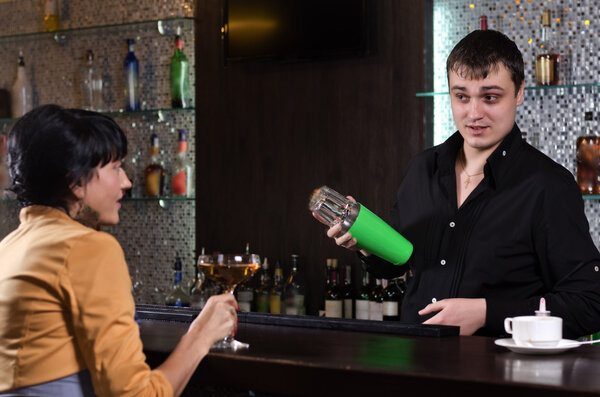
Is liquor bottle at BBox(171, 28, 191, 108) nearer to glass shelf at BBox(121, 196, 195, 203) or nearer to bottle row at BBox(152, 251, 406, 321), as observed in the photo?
glass shelf at BBox(121, 196, 195, 203)

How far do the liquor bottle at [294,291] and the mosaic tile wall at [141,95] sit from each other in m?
0.61

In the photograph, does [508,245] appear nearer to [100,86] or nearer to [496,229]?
[496,229]

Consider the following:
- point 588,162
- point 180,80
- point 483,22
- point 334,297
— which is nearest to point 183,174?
point 180,80

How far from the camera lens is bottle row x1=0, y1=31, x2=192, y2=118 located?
163 inches

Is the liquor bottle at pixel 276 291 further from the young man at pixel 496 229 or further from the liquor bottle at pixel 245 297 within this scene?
the young man at pixel 496 229

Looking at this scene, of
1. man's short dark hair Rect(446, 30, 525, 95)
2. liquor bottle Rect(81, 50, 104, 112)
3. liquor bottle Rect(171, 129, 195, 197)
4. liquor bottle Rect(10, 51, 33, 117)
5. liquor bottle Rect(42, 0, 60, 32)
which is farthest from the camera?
liquor bottle Rect(10, 51, 33, 117)

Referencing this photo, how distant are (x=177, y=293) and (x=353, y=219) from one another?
208 centimetres

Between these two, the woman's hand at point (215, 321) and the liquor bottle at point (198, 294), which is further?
the liquor bottle at point (198, 294)

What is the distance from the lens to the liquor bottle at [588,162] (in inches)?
130

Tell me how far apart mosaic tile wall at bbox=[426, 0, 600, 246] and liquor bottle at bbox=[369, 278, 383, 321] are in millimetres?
696

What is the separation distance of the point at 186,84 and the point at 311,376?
2762 millimetres

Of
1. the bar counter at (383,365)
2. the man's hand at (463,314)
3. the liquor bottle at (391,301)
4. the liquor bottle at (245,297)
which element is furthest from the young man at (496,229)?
the liquor bottle at (245,297)

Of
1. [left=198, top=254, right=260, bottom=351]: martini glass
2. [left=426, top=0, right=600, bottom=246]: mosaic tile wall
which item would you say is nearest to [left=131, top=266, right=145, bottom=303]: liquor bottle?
[left=426, top=0, right=600, bottom=246]: mosaic tile wall

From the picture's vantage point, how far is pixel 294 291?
3.79 metres
